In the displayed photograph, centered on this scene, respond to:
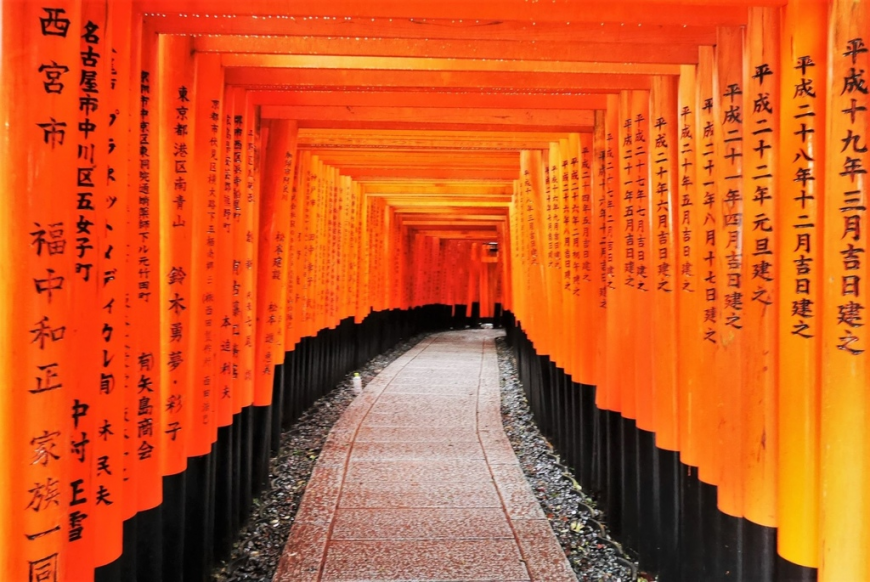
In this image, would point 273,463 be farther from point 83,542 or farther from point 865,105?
point 865,105

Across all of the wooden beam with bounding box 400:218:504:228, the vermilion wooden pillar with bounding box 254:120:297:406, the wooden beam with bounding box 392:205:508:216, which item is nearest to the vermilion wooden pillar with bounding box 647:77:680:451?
the vermilion wooden pillar with bounding box 254:120:297:406

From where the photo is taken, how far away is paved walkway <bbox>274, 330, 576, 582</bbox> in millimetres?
4023

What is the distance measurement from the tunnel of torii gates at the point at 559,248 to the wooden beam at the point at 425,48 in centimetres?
1

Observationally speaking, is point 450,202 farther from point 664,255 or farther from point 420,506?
point 664,255

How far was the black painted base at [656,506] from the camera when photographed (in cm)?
260

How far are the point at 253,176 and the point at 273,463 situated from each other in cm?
301

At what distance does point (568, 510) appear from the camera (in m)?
5.07

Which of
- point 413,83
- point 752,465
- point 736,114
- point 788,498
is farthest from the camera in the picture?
point 413,83

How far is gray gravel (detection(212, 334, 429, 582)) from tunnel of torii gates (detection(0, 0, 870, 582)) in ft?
0.58

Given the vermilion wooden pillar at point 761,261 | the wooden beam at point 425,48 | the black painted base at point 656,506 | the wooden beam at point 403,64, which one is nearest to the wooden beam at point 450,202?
the black painted base at point 656,506

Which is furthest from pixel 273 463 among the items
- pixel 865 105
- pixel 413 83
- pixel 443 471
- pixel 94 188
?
pixel 865 105

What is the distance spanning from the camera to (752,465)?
2.54 metres

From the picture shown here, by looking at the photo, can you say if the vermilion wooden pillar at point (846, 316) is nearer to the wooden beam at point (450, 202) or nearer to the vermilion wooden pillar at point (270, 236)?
the vermilion wooden pillar at point (270, 236)

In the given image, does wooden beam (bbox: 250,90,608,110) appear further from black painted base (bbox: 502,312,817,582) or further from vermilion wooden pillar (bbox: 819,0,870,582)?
vermilion wooden pillar (bbox: 819,0,870,582)
